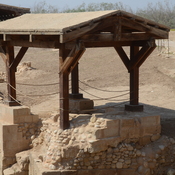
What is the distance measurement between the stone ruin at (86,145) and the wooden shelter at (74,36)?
0.56 meters

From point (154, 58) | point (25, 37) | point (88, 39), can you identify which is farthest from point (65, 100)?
point (154, 58)

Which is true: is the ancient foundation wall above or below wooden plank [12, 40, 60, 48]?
below

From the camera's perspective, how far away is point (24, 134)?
10570 millimetres

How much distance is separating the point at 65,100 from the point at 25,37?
2362mm

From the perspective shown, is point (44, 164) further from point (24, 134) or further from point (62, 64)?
point (62, 64)

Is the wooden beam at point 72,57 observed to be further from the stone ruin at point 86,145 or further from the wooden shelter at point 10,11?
the wooden shelter at point 10,11

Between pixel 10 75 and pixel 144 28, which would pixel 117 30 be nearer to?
pixel 144 28

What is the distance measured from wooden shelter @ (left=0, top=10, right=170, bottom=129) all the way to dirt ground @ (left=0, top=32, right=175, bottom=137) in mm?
1340

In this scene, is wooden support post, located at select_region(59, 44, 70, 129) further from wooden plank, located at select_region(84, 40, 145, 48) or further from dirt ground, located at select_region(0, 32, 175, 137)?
dirt ground, located at select_region(0, 32, 175, 137)

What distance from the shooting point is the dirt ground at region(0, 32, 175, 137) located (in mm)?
13250

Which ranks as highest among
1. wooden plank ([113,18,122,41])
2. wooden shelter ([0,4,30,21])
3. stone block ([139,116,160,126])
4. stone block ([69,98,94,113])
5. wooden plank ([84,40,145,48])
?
wooden shelter ([0,4,30,21])

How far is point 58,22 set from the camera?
9516mm

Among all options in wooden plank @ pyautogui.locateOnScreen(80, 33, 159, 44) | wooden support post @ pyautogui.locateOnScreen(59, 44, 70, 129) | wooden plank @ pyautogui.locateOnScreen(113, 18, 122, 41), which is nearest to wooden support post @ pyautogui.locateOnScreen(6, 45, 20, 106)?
wooden support post @ pyautogui.locateOnScreen(59, 44, 70, 129)

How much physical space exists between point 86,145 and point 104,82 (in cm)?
926
